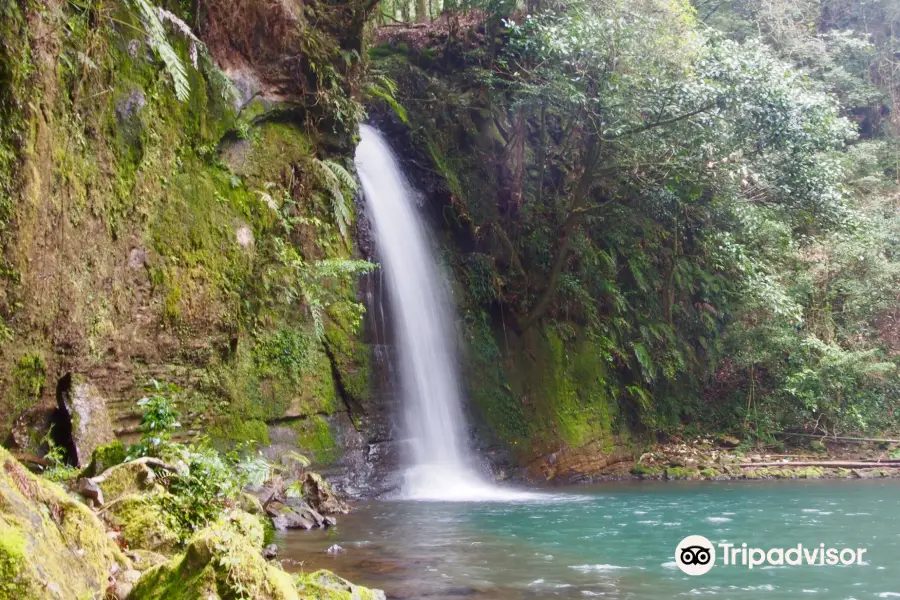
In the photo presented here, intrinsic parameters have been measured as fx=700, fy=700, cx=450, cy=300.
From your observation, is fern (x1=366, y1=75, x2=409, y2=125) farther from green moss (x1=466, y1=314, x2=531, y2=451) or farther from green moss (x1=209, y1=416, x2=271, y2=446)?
green moss (x1=209, y1=416, x2=271, y2=446)

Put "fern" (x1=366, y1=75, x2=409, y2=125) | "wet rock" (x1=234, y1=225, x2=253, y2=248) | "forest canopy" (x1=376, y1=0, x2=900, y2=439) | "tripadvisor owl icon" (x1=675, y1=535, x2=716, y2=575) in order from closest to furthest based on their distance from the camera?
"tripadvisor owl icon" (x1=675, y1=535, x2=716, y2=575), "wet rock" (x1=234, y1=225, x2=253, y2=248), "forest canopy" (x1=376, y1=0, x2=900, y2=439), "fern" (x1=366, y1=75, x2=409, y2=125)

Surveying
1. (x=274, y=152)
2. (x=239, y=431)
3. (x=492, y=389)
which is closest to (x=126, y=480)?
(x=239, y=431)

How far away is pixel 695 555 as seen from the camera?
700cm

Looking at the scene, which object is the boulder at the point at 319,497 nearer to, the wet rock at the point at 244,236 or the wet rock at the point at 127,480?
the wet rock at the point at 244,236

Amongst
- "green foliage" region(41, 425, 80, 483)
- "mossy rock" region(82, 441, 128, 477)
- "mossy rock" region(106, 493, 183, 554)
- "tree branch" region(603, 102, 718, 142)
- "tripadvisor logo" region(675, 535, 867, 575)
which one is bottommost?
"tripadvisor logo" region(675, 535, 867, 575)

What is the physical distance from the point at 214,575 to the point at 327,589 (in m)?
1.50

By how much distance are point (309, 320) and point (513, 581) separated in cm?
637

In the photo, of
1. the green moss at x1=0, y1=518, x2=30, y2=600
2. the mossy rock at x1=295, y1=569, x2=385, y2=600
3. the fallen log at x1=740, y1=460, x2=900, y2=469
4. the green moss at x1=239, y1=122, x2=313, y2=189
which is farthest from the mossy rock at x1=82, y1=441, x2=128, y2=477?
the fallen log at x1=740, y1=460, x2=900, y2=469

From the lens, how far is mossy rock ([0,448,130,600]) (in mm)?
2699

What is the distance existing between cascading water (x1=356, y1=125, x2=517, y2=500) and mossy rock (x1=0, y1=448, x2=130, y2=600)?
7.87m

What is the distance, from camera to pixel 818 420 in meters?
18.0

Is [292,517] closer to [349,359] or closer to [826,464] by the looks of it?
[349,359]

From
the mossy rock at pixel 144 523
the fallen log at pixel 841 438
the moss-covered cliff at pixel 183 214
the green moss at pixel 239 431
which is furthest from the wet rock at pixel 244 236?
the fallen log at pixel 841 438

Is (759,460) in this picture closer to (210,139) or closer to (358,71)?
(358,71)
